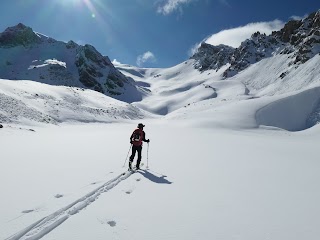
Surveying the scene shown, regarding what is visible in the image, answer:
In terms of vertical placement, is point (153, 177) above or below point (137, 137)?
below

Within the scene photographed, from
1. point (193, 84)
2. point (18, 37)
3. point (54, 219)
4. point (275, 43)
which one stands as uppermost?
point (18, 37)

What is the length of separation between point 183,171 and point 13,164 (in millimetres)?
6173

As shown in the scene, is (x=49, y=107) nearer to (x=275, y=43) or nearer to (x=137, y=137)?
(x=137, y=137)

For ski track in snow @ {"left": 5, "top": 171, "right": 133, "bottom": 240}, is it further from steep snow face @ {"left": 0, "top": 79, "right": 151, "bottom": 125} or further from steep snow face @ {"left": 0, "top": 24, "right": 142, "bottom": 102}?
steep snow face @ {"left": 0, "top": 24, "right": 142, "bottom": 102}

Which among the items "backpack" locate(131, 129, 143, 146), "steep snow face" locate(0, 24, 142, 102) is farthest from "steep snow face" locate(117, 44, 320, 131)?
"backpack" locate(131, 129, 143, 146)

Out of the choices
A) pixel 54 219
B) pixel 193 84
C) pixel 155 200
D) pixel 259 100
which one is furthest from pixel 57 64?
pixel 54 219

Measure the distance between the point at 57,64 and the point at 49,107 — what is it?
93.6 metres

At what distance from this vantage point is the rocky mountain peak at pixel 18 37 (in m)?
162

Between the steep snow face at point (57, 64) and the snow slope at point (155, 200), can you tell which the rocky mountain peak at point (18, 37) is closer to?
the steep snow face at point (57, 64)

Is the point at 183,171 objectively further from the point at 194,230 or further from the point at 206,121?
the point at 206,121

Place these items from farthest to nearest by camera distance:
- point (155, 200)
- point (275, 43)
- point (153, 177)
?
point (275, 43), point (153, 177), point (155, 200)

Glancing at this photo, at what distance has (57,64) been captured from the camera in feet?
457

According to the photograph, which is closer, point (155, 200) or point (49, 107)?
point (155, 200)

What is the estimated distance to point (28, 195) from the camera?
7508mm
